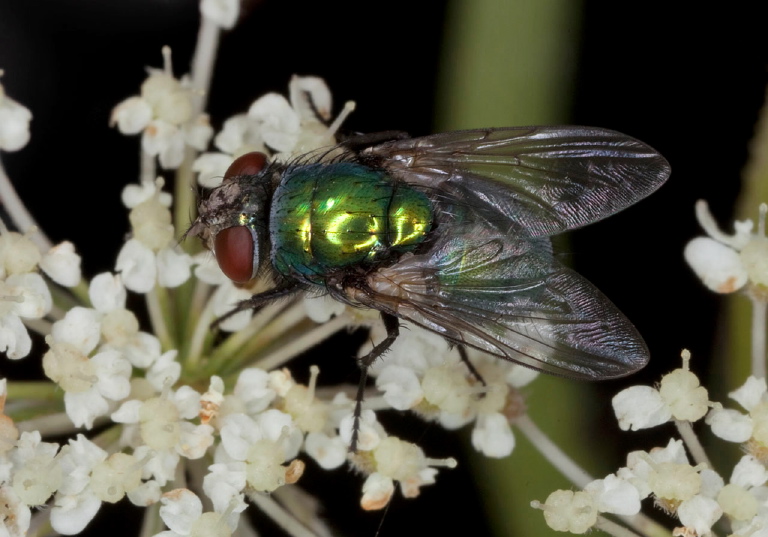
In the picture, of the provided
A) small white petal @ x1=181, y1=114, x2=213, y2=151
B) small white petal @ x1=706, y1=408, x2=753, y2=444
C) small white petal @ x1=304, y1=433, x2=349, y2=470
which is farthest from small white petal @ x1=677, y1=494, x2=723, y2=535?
small white petal @ x1=181, y1=114, x2=213, y2=151

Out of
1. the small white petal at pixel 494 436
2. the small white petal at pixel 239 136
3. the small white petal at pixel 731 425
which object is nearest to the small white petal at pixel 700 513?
the small white petal at pixel 731 425

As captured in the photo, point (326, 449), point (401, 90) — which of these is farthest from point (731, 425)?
point (401, 90)

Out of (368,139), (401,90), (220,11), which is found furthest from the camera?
(401,90)

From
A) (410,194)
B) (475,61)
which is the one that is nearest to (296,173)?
(410,194)

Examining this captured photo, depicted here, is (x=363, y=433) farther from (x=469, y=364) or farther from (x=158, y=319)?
(x=158, y=319)

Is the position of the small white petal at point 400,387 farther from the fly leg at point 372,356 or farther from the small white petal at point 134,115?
the small white petal at point 134,115
